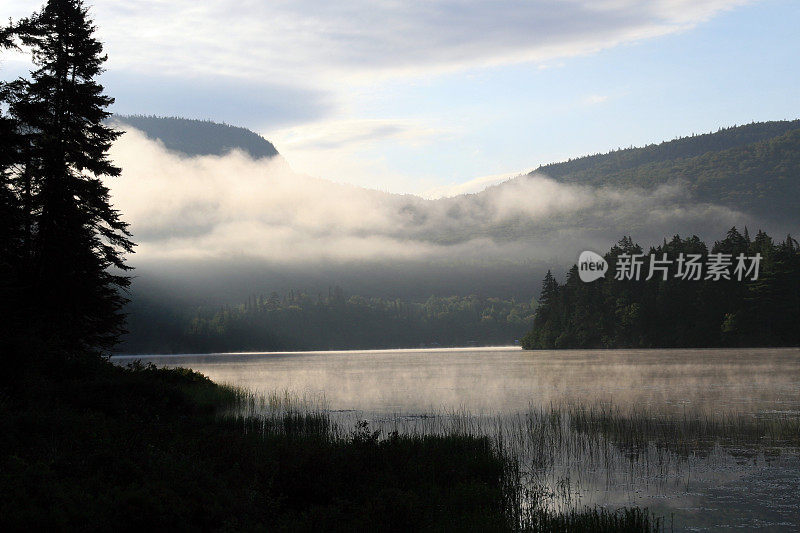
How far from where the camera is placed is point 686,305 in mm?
154875

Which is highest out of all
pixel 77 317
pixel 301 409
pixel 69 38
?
pixel 69 38

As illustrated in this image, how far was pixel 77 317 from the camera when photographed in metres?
43.0

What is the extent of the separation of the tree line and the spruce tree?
429 feet

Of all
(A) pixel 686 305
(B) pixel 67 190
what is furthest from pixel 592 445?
(A) pixel 686 305

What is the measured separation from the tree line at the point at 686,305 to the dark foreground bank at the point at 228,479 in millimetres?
130864

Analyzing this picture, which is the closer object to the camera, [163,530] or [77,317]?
[163,530]

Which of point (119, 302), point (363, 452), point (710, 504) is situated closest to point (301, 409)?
point (119, 302)

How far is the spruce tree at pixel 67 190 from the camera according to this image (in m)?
41.1

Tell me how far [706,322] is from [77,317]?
13761cm

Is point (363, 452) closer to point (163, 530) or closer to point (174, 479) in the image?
point (174, 479)

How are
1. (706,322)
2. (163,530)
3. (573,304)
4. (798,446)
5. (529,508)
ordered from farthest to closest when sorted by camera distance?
(573,304) → (706,322) → (798,446) → (529,508) → (163,530)

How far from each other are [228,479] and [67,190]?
29.6 metres

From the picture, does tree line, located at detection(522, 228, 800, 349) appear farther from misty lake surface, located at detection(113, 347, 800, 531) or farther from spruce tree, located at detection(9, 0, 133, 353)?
spruce tree, located at detection(9, 0, 133, 353)

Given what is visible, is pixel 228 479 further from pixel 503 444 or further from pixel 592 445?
pixel 592 445
